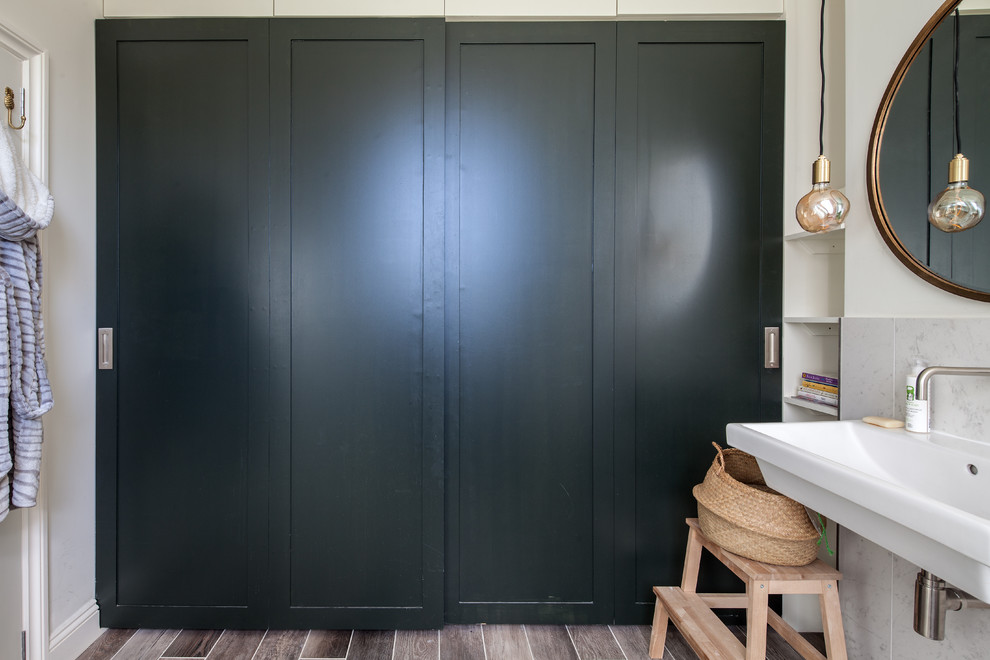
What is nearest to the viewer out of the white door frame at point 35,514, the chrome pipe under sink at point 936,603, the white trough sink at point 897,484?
the white trough sink at point 897,484

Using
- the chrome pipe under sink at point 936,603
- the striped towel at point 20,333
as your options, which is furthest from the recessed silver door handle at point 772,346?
the striped towel at point 20,333

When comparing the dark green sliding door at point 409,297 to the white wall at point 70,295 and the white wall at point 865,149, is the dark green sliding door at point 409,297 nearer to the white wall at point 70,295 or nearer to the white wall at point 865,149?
the white wall at point 70,295

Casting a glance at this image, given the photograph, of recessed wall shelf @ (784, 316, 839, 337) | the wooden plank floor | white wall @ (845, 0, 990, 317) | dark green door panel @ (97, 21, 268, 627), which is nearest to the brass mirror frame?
white wall @ (845, 0, 990, 317)

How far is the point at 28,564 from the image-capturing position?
62.9 inches

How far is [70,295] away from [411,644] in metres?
1.77

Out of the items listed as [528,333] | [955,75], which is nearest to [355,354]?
[528,333]

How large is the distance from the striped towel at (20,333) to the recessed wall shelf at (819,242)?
8.15 feet

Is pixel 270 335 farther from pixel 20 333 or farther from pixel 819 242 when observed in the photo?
pixel 819 242

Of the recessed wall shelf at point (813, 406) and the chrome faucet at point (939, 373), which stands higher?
the chrome faucet at point (939, 373)

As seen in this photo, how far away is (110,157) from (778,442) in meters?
2.43

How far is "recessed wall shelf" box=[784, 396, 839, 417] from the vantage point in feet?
5.58

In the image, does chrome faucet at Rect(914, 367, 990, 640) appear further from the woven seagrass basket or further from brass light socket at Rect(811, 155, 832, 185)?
brass light socket at Rect(811, 155, 832, 185)

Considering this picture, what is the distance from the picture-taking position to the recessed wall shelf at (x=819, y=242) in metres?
1.81

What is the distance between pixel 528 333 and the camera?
191 cm
